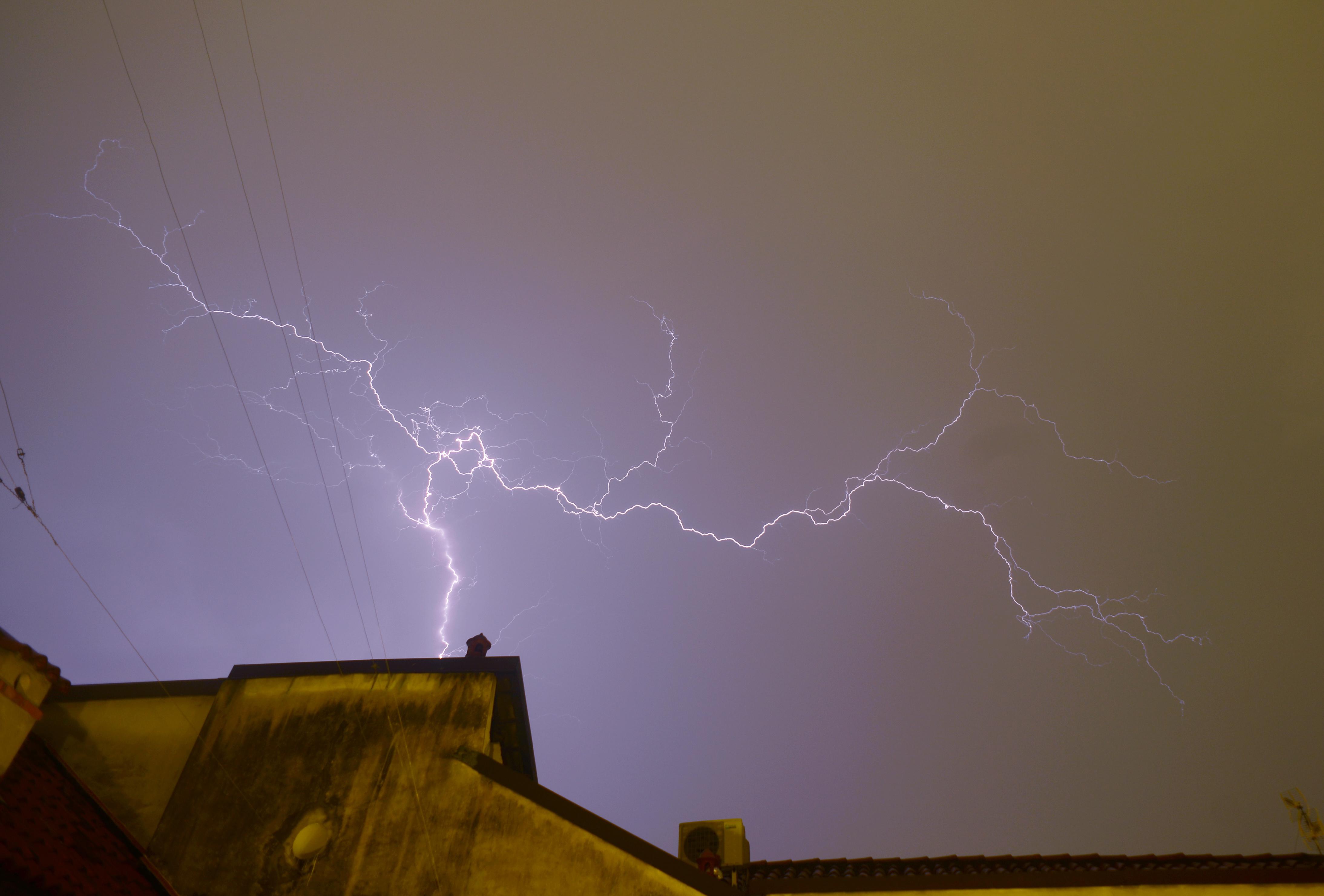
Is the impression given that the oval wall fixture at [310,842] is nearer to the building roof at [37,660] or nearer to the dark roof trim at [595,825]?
the dark roof trim at [595,825]

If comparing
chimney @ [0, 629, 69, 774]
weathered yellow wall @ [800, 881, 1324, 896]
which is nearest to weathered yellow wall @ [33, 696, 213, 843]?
chimney @ [0, 629, 69, 774]

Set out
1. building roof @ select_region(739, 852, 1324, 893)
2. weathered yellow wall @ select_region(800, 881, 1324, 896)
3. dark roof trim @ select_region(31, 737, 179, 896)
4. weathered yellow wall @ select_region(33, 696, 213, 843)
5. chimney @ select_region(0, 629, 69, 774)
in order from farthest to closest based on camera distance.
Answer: weathered yellow wall @ select_region(33, 696, 213, 843), dark roof trim @ select_region(31, 737, 179, 896), chimney @ select_region(0, 629, 69, 774), building roof @ select_region(739, 852, 1324, 893), weathered yellow wall @ select_region(800, 881, 1324, 896)

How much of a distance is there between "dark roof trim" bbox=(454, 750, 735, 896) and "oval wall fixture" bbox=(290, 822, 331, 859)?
142 cm

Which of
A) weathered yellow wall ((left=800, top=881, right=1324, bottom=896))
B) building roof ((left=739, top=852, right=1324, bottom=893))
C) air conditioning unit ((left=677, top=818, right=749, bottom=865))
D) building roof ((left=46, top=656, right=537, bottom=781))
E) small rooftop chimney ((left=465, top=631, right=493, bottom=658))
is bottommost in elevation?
weathered yellow wall ((left=800, top=881, right=1324, bottom=896))

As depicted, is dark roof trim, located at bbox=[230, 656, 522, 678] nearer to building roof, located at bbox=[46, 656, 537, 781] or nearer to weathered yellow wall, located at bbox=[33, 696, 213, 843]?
building roof, located at bbox=[46, 656, 537, 781]

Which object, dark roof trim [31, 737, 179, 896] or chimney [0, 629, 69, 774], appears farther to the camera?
dark roof trim [31, 737, 179, 896]

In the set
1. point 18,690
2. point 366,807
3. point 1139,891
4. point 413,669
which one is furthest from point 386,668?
point 1139,891

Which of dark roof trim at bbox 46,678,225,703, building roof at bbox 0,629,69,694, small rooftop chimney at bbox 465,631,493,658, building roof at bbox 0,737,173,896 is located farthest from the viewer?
small rooftop chimney at bbox 465,631,493,658

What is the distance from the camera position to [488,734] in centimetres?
738

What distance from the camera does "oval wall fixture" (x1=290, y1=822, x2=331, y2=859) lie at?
663 centimetres

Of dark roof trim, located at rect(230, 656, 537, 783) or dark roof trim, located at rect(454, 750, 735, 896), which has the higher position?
dark roof trim, located at rect(230, 656, 537, 783)

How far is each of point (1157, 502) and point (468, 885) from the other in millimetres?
35042

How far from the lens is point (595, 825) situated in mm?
6383

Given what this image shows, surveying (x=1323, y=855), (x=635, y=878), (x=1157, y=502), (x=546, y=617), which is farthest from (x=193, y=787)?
(x=1157, y=502)
